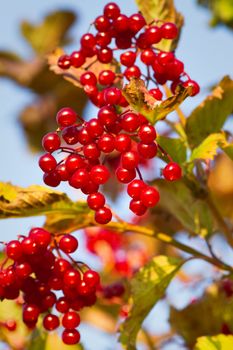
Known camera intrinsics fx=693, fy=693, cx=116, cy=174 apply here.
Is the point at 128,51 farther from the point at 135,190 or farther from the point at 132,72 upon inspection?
the point at 135,190

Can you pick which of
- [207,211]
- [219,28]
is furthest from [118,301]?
[219,28]

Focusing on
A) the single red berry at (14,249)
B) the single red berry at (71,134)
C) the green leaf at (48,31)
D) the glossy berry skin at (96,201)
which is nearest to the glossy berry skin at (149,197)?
the glossy berry skin at (96,201)

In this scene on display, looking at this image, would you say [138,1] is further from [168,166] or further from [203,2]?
[203,2]

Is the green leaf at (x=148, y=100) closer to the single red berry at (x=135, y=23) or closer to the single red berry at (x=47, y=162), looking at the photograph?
the single red berry at (x=47, y=162)

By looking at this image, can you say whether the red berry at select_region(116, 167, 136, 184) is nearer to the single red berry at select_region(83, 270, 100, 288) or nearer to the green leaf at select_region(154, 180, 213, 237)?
the single red berry at select_region(83, 270, 100, 288)

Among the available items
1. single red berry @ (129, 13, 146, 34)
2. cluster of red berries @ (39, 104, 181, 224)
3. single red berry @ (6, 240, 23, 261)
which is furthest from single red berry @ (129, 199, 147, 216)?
single red berry @ (129, 13, 146, 34)

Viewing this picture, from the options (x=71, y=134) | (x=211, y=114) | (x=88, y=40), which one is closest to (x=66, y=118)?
(x=71, y=134)
